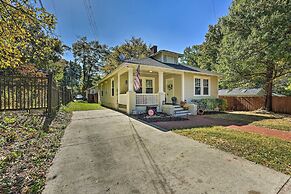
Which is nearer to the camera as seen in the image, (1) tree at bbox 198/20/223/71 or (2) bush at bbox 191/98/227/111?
(2) bush at bbox 191/98/227/111

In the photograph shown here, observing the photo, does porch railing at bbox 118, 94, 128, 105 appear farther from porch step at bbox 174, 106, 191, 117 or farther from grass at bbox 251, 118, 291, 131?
grass at bbox 251, 118, 291, 131

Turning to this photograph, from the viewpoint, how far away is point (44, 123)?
623cm

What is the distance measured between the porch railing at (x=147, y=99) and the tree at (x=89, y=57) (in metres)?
32.9

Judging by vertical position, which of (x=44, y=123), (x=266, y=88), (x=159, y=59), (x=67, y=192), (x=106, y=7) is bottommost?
(x=67, y=192)

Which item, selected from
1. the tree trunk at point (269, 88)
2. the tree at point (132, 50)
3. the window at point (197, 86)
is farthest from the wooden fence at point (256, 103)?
the tree at point (132, 50)

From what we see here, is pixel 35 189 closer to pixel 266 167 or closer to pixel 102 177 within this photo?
pixel 102 177

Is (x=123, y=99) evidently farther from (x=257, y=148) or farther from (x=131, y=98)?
(x=257, y=148)

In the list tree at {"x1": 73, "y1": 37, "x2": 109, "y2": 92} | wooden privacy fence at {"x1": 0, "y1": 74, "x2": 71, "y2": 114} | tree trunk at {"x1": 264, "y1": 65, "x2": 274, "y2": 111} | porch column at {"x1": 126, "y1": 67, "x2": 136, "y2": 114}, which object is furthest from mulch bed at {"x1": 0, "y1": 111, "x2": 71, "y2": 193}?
tree at {"x1": 73, "y1": 37, "x2": 109, "y2": 92}

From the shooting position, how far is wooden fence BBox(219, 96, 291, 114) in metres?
13.4

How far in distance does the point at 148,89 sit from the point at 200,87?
4.63m

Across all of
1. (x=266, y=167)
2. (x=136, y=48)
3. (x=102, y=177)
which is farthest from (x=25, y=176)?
(x=136, y=48)

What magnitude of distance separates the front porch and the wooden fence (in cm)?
861

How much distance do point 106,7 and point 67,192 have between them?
9.57m

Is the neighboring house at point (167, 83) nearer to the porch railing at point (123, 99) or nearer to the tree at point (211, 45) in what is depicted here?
the porch railing at point (123, 99)
